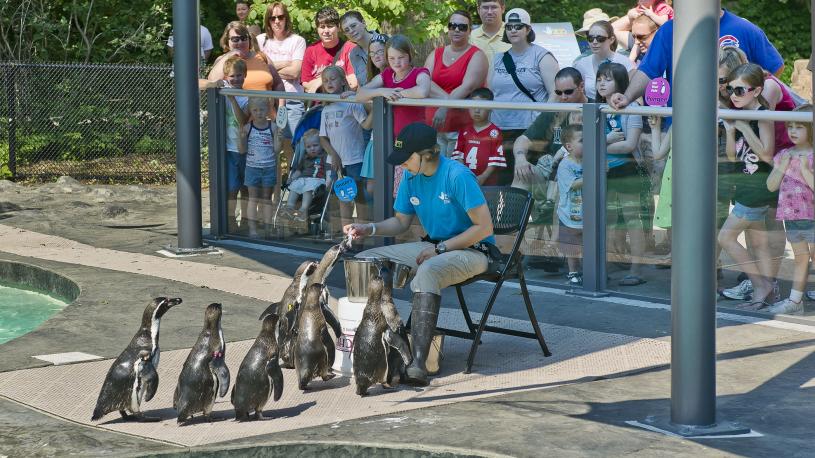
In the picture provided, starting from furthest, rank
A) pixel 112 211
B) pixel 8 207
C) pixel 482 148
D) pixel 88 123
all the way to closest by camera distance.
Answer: pixel 88 123
pixel 8 207
pixel 112 211
pixel 482 148

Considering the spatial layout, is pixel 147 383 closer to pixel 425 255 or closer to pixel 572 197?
pixel 425 255

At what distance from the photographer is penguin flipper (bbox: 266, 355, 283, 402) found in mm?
6535

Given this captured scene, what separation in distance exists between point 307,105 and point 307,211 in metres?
1.00

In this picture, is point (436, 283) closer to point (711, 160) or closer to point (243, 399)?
point (243, 399)

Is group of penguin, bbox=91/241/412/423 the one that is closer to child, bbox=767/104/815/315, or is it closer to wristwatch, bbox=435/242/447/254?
wristwatch, bbox=435/242/447/254

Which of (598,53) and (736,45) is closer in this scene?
(736,45)

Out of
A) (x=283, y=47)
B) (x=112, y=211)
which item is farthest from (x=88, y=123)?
(x=283, y=47)

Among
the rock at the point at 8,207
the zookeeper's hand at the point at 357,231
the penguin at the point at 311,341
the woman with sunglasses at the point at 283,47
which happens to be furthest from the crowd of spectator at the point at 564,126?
the rock at the point at 8,207

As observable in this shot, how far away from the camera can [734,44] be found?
9.53 m

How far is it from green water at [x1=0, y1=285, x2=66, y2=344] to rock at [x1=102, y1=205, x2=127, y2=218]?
3233 millimetres

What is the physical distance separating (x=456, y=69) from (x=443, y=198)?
3505 millimetres

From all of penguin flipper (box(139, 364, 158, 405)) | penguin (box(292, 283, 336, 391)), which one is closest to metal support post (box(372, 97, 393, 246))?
penguin (box(292, 283, 336, 391))

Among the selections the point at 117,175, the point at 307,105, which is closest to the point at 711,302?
the point at 307,105

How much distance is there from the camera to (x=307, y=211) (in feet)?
Result: 39.1
